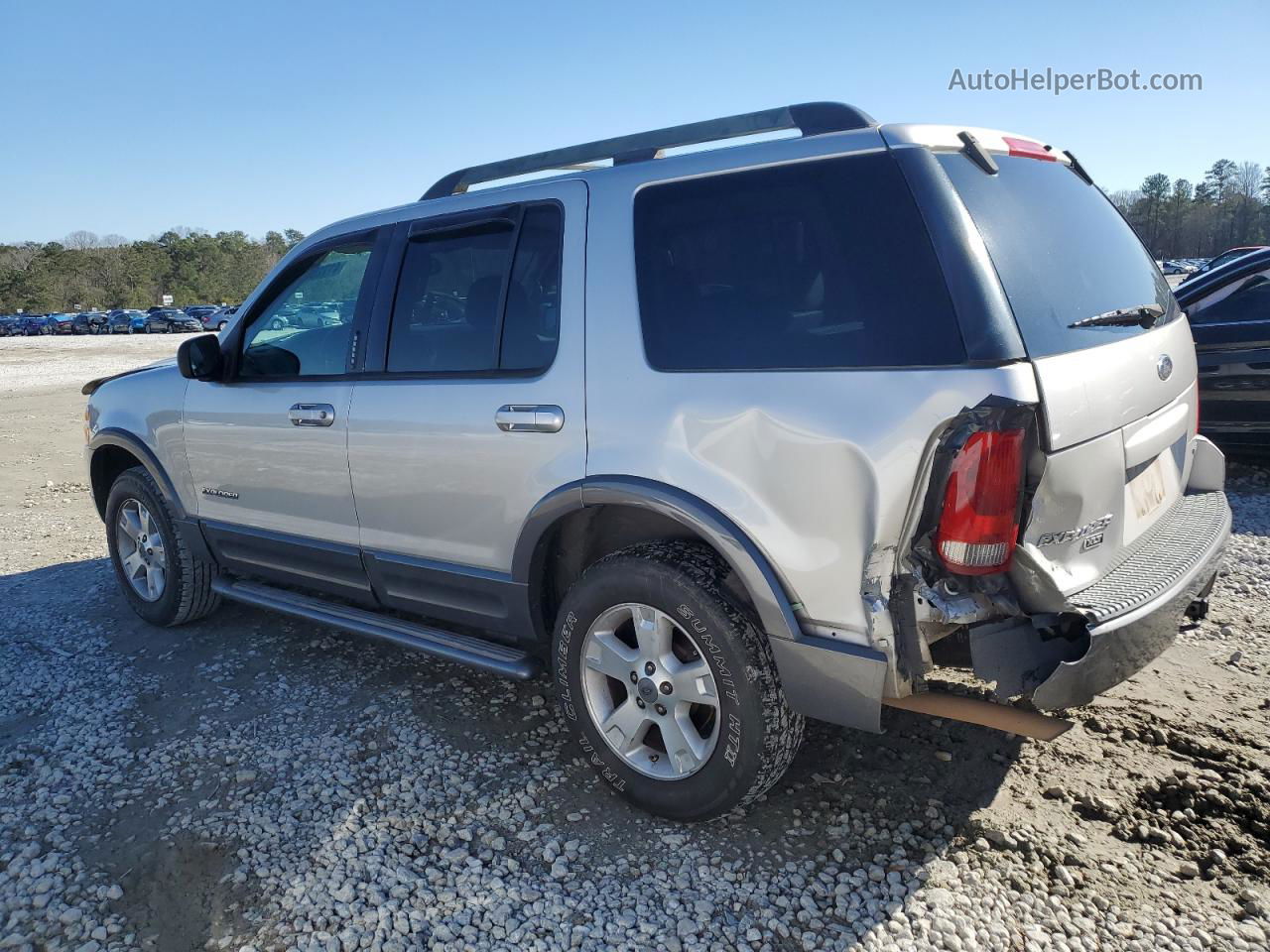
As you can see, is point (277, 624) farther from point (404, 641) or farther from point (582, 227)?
point (582, 227)

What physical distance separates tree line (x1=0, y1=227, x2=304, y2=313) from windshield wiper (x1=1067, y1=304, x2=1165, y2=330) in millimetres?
87395

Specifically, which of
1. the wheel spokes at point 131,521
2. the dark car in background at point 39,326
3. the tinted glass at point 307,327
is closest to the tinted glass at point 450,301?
the tinted glass at point 307,327

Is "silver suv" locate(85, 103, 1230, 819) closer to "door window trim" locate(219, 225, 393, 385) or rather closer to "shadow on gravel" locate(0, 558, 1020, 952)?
"door window trim" locate(219, 225, 393, 385)

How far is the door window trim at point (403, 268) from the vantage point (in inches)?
122

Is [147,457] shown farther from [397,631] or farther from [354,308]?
[397,631]

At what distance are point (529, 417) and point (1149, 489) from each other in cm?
199

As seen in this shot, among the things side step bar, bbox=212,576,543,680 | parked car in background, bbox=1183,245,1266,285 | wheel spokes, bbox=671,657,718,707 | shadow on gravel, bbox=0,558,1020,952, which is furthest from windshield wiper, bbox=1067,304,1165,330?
parked car in background, bbox=1183,245,1266,285

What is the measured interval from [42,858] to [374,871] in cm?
109

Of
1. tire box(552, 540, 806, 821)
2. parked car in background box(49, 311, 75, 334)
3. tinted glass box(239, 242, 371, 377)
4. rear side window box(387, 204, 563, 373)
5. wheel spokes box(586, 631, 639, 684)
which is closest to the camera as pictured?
tire box(552, 540, 806, 821)

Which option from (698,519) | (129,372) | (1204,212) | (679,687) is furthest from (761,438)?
(1204,212)

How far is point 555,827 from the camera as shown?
2.90 meters

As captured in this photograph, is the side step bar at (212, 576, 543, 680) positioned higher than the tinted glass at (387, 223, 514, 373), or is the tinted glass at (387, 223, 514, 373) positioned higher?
the tinted glass at (387, 223, 514, 373)

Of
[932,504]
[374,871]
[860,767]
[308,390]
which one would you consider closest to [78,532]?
[308,390]

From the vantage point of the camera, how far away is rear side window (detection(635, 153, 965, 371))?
7.59 ft
